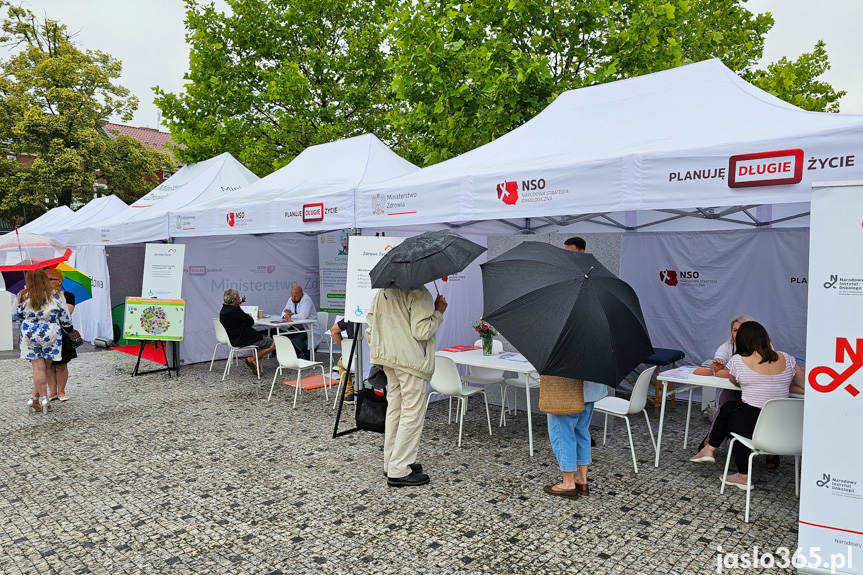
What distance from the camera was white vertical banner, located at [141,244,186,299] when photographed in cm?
814

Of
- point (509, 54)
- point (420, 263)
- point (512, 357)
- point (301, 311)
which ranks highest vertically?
point (509, 54)

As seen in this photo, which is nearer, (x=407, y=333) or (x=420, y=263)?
(x=420, y=263)

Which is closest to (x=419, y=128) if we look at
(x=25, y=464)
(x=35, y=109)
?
(x=25, y=464)

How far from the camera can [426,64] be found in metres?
10.9

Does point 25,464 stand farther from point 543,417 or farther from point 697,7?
point 697,7

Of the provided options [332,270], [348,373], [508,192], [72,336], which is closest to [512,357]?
[348,373]

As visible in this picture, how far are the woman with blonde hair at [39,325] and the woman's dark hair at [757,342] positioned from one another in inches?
269

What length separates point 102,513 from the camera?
3926 mm

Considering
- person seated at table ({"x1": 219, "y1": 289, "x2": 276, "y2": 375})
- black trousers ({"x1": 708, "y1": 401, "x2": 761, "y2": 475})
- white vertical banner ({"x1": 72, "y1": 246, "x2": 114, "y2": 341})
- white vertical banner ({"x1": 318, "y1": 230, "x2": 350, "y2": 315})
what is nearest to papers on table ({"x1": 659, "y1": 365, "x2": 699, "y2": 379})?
black trousers ({"x1": 708, "y1": 401, "x2": 761, "y2": 475})

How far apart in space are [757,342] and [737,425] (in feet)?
1.98

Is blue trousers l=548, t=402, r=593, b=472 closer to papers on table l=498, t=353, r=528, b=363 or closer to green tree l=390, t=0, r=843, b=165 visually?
papers on table l=498, t=353, r=528, b=363

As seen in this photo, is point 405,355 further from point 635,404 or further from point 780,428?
point 780,428

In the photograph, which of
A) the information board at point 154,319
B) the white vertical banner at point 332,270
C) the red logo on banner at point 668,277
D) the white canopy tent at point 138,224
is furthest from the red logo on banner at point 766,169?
the white vertical banner at point 332,270

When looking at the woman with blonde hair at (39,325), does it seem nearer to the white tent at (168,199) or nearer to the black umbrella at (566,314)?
the white tent at (168,199)
